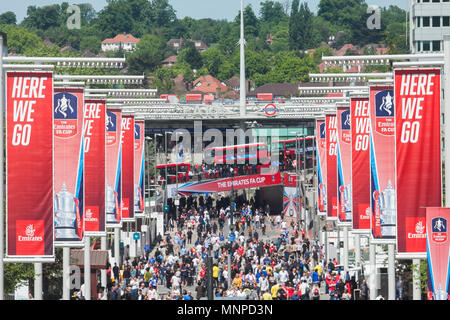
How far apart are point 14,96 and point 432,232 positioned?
825cm

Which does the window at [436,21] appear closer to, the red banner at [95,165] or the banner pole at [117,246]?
the banner pole at [117,246]

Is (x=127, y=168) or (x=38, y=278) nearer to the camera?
(x=38, y=278)

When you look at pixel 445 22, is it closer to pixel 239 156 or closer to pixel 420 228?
pixel 239 156

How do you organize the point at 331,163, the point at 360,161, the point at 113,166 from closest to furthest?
1. the point at 360,161
2. the point at 113,166
3. the point at 331,163

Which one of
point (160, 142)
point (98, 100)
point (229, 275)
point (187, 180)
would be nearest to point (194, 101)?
point (160, 142)

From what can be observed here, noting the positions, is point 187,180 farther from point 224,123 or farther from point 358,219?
point 358,219

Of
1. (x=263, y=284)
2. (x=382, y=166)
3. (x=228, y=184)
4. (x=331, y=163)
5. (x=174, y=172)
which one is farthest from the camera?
(x=174, y=172)

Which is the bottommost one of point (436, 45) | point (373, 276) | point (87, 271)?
point (373, 276)

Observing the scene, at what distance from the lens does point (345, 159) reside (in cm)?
3734

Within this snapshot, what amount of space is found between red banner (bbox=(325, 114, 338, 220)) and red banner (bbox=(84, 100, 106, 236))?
448 inches

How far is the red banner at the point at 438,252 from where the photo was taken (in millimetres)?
20438

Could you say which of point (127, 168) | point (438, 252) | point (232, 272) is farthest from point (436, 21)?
point (438, 252)

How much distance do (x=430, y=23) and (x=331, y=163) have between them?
2354 inches

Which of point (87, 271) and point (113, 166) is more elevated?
point (113, 166)
